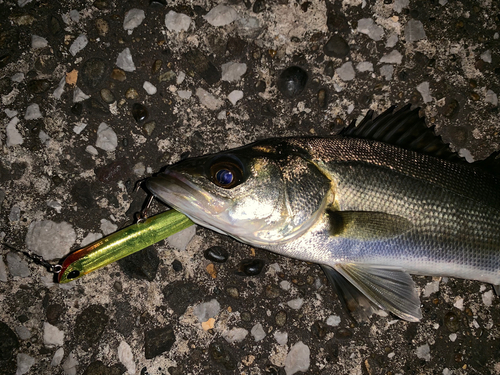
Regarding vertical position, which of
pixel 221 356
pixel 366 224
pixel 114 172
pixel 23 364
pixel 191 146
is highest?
pixel 191 146

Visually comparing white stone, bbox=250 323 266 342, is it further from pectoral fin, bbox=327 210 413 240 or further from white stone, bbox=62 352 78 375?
white stone, bbox=62 352 78 375

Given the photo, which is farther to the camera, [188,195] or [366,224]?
[366,224]

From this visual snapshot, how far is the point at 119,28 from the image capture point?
8.65 ft

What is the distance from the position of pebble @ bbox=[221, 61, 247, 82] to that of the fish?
71 cm

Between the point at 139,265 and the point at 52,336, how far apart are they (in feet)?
2.59

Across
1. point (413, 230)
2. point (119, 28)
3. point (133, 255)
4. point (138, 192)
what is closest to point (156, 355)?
point (133, 255)

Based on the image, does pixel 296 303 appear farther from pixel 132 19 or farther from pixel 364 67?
pixel 132 19

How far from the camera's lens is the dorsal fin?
249 centimetres

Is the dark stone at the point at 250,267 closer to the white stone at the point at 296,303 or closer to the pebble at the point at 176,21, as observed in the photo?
the white stone at the point at 296,303

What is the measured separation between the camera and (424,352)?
8.96 ft

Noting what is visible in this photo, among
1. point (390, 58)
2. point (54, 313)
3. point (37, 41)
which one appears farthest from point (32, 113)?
point (390, 58)

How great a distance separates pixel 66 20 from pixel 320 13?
191 cm

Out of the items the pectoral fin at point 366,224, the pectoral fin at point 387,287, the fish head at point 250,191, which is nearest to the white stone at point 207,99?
the fish head at point 250,191

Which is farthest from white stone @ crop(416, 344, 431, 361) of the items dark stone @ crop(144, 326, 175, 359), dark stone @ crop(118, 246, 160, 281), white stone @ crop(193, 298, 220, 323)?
dark stone @ crop(118, 246, 160, 281)
